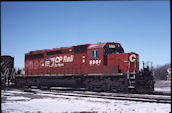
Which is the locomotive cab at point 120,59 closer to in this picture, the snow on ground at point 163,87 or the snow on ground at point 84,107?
the snow on ground at point 84,107

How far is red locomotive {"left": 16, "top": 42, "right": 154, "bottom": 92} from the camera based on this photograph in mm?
15713

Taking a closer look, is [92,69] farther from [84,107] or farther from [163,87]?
[163,87]

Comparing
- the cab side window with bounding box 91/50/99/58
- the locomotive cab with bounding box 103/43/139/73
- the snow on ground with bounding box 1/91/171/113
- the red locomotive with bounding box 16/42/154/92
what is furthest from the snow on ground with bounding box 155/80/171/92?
the snow on ground with bounding box 1/91/171/113

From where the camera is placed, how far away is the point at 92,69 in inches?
701

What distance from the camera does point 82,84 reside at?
18.6 metres

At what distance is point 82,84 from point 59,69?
320 cm

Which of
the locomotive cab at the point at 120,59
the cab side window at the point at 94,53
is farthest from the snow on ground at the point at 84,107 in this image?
the cab side window at the point at 94,53

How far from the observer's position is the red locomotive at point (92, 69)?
15713 millimetres

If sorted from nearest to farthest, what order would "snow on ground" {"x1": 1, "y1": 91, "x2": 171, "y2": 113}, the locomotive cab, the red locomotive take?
"snow on ground" {"x1": 1, "y1": 91, "x2": 171, "y2": 113} → the red locomotive → the locomotive cab

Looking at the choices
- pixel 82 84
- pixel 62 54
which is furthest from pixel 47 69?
pixel 82 84

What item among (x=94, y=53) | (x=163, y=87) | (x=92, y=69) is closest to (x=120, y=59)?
(x=94, y=53)

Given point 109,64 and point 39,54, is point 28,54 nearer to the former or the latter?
point 39,54

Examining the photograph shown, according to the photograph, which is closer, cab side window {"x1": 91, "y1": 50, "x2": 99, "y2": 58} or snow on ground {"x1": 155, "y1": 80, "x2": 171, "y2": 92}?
cab side window {"x1": 91, "y1": 50, "x2": 99, "y2": 58}

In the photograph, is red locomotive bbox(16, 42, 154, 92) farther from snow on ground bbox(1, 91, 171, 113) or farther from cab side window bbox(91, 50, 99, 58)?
snow on ground bbox(1, 91, 171, 113)
